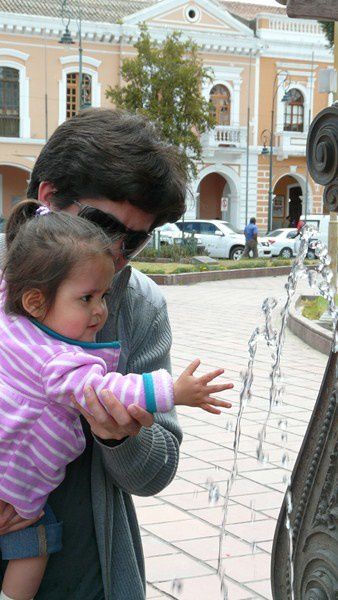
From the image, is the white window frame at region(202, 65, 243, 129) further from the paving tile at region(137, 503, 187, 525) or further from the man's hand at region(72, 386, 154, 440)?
the man's hand at region(72, 386, 154, 440)

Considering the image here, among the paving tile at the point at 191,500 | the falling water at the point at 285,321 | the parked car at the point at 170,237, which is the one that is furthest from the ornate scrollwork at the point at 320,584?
the parked car at the point at 170,237

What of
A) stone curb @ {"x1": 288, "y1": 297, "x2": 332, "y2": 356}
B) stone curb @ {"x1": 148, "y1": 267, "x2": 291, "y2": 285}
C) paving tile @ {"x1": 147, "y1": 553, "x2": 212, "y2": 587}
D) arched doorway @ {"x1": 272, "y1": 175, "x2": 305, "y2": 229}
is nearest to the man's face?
paving tile @ {"x1": 147, "y1": 553, "x2": 212, "y2": 587}

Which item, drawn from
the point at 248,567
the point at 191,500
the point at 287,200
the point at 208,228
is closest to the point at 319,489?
the point at 248,567

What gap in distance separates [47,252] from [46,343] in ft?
0.52

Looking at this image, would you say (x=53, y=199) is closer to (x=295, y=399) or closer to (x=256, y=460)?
(x=256, y=460)

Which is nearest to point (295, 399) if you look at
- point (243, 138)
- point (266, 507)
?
point (266, 507)

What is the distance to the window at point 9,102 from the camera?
34.5 m

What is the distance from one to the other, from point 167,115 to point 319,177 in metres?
24.3

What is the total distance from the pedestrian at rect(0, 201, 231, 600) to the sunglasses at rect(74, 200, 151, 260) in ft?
0.15

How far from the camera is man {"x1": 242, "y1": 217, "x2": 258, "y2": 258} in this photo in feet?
80.4

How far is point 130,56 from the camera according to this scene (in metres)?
35.3

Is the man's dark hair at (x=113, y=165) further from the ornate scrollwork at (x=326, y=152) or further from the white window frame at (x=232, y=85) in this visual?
the white window frame at (x=232, y=85)

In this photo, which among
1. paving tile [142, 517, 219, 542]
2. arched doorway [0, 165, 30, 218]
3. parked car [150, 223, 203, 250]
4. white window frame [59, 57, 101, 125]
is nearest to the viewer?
paving tile [142, 517, 219, 542]

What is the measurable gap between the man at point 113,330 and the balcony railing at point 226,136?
116ft
